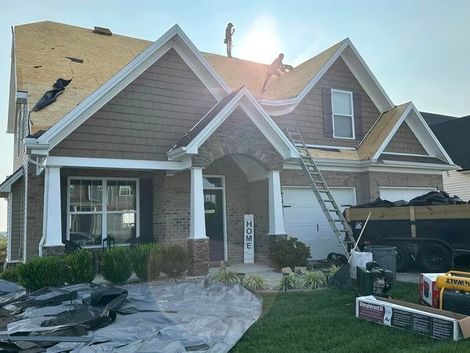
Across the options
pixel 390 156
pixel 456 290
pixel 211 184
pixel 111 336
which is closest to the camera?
pixel 111 336

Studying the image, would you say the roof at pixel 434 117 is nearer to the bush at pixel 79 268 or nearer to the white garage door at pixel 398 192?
the white garage door at pixel 398 192

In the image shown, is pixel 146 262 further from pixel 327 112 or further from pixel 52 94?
pixel 327 112

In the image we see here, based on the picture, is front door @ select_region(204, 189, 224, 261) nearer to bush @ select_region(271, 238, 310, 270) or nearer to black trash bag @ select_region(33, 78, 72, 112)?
bush @ select_region(271, 238, 310, 270)

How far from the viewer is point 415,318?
553cm

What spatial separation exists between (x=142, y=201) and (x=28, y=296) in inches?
199

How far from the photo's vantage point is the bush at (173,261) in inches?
383

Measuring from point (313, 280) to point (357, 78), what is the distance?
9.94 metres

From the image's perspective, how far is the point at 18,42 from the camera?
45.2 ft

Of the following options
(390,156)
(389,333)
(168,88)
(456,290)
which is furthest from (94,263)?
(390,156)

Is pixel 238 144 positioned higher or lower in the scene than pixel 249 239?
higher

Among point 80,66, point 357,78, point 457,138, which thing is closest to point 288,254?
point 357,78

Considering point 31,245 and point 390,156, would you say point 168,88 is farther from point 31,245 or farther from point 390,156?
point 390,156

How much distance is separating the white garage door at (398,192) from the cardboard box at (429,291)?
884 cm

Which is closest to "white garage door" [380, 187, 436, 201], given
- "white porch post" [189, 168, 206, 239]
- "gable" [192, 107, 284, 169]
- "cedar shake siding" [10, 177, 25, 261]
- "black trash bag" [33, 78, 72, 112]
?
"gable" [192, 107, 284, 169]
